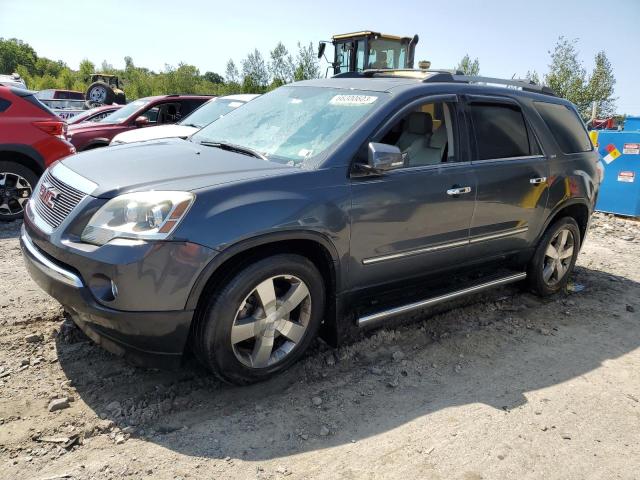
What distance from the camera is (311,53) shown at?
1684 inches

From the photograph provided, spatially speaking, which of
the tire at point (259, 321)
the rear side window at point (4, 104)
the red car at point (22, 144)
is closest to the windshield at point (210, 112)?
the red car at point (22, 144)

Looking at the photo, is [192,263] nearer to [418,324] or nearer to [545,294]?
[418,324]

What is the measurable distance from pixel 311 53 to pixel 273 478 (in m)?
43.7

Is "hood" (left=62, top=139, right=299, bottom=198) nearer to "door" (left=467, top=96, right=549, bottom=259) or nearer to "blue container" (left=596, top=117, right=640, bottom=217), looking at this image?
"door" (left=467, top=96, right=549, bottom=259)

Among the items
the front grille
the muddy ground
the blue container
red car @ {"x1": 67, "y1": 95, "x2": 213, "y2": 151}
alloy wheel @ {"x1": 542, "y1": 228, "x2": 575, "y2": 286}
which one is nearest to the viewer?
the muddy ground

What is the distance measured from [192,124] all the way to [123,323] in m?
6.34

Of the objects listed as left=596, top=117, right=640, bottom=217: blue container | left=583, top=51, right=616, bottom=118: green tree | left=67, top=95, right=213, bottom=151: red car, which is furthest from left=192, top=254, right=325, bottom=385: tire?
left=583, top=51, right=616, bottom=118: green tree

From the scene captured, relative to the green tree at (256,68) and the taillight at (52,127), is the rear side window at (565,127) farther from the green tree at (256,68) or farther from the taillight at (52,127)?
the green tree at (256,68)

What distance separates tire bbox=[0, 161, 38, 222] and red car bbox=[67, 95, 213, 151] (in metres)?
2.39

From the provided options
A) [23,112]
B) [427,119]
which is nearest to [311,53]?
[23,112]

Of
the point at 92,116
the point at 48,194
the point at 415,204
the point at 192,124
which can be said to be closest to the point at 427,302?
the point at 415,204

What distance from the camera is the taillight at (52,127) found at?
6555 millimetres

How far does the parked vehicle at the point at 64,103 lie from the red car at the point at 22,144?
2.35 m

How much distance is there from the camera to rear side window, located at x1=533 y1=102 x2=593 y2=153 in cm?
461
